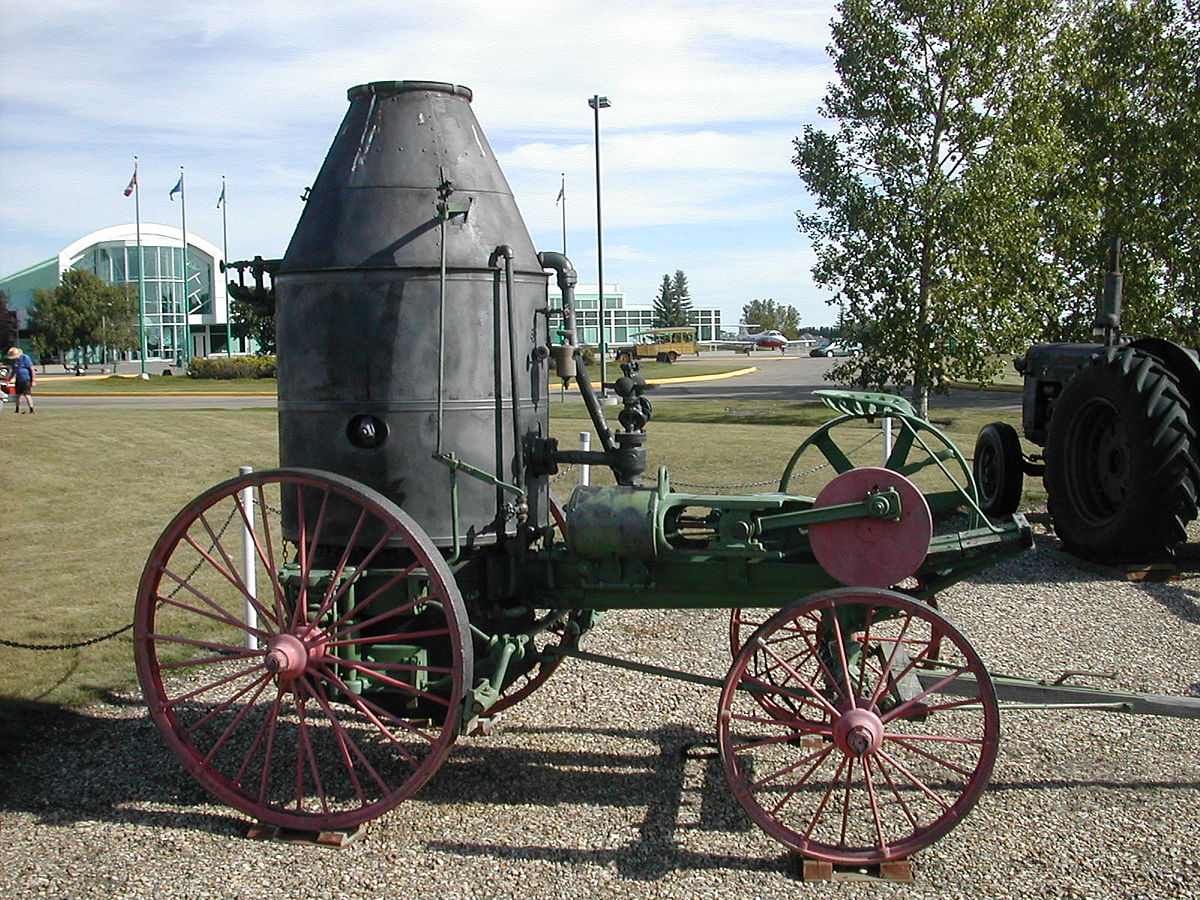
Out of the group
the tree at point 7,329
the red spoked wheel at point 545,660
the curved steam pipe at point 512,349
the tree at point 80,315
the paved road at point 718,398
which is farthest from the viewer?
the tree at point 80,315

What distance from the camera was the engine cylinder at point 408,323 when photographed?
14.9 feet

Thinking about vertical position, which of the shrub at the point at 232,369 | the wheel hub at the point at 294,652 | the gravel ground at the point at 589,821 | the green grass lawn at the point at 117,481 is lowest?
the gravel ground at the point at 589,821

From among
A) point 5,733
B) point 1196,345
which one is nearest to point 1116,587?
point 5,733

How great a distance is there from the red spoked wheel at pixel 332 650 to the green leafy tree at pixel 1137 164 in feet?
53.8

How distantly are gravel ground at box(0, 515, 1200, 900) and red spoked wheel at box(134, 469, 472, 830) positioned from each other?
0.77 ft

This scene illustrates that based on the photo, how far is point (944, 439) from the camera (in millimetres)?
4309

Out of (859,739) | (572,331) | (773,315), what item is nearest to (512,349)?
(572,331)

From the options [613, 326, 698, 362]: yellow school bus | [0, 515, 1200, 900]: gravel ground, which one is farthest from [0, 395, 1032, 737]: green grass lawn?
[613, 326, 698, 362]: yellow school bus

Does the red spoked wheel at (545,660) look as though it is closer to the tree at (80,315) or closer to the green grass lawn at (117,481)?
the green grass lawn at (117,481)

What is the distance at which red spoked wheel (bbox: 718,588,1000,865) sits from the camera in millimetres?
3982

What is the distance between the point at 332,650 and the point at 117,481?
404 inches

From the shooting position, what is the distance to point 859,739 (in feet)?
13.2

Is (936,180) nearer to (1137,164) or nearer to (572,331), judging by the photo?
(1137,164)

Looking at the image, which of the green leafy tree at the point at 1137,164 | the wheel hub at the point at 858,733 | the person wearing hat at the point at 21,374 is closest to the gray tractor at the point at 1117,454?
the wheel hub at the point at 858,733
